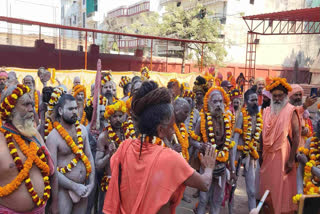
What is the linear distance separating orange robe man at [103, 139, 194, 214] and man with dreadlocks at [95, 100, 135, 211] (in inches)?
68.3

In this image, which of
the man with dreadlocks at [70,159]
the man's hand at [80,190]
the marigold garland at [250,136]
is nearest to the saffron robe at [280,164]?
the marigold garland at [250,136]

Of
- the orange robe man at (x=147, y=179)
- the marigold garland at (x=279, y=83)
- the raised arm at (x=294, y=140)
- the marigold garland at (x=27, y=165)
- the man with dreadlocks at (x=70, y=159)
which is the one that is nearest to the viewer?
the orange robe man at (x=147, y=179)

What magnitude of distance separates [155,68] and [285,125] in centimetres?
1852

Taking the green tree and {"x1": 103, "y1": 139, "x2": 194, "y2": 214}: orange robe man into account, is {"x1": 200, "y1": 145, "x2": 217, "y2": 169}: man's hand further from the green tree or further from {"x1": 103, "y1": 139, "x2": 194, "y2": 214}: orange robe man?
the green tree

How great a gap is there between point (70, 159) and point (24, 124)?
900 millimetres

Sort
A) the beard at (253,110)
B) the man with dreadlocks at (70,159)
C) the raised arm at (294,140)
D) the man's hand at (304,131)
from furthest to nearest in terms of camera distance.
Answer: the man's hand at (304,131)
the beard at (253,110)
the raised arm at (294,140)
the man with dreadlocks at (70,159)

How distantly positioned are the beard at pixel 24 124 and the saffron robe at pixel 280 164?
381cm

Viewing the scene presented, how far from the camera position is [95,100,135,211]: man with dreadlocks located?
4.27m

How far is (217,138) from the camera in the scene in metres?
4.94

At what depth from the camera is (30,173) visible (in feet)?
10.3

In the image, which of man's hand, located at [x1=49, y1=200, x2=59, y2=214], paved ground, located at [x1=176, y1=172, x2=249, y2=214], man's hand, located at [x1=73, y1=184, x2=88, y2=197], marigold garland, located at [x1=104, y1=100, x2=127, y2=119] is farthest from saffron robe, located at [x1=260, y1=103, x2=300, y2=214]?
man's hand, located at [x1=49, y1=200, x2=59, y2=214]

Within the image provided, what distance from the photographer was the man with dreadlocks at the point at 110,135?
427 centimetres

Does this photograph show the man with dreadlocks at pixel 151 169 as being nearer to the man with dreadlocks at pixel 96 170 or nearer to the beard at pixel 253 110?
the man with dreadlocks at pixel 96 170

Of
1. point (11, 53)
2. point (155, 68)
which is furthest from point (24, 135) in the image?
point (155, 68)
